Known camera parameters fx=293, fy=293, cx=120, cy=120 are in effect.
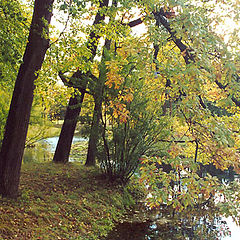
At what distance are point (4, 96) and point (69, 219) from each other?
4990mm

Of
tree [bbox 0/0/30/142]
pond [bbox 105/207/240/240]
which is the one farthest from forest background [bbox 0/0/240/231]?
pond [bbox 105/207/240/240]

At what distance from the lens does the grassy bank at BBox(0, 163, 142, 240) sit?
212 inches

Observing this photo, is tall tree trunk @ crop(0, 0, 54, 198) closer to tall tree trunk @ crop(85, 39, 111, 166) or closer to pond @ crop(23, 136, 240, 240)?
tall tree trunk @ crop(85, 39, 111, 166)

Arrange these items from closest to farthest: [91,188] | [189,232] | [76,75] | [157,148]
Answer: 1. [189,232]
2. [91,188]
3. [157,148]
4. [76,75]

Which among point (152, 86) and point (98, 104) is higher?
point (152, 86)

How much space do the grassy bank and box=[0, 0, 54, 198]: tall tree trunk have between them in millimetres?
728

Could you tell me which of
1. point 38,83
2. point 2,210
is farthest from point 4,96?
point 2,210

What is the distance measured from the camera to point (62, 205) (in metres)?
6.73

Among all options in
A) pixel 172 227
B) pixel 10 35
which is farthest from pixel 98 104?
pixel 172 227

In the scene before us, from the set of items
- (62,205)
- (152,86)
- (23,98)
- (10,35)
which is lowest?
(62,205)

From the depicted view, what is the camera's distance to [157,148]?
9141 mm

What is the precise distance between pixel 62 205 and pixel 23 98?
8.65 ft

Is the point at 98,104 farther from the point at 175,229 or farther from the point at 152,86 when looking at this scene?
the point at 175,229

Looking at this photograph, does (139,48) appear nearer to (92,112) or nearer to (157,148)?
(92,112)
